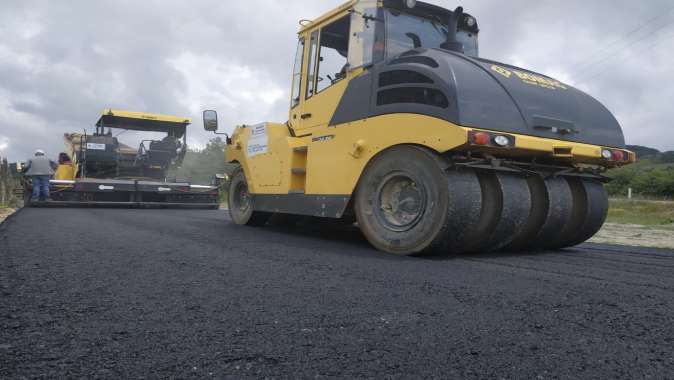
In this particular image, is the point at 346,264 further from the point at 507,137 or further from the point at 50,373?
→ the point at 50,373

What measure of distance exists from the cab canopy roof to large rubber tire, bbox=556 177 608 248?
35.6ft

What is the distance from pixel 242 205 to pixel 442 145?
4086mm

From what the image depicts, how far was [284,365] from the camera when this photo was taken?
1481 mm

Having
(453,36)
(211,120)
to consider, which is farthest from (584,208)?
(211,120)

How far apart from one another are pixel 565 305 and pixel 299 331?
4.13ft

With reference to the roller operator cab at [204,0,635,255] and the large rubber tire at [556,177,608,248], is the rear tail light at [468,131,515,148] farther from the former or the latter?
the large rubber tire at [556,177,608,248]

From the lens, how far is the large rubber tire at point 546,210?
14.1 ft

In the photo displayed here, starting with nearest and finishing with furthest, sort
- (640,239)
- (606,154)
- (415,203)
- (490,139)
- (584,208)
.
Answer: (490,139) → (415,203) → (606,154) → (584,208) → (640,239)

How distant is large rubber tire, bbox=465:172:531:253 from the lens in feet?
13.1

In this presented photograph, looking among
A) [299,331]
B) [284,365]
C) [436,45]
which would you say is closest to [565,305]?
[299,331]

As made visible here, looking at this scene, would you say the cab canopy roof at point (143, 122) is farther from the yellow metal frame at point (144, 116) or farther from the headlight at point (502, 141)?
the headlight at point (502, 141)

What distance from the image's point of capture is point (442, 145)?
3.79 metres

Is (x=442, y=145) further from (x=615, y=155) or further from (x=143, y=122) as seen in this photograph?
(x=143, y=122)

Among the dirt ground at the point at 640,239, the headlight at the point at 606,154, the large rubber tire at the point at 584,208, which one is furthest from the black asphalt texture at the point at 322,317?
the dirt ground at the point at 640,239
